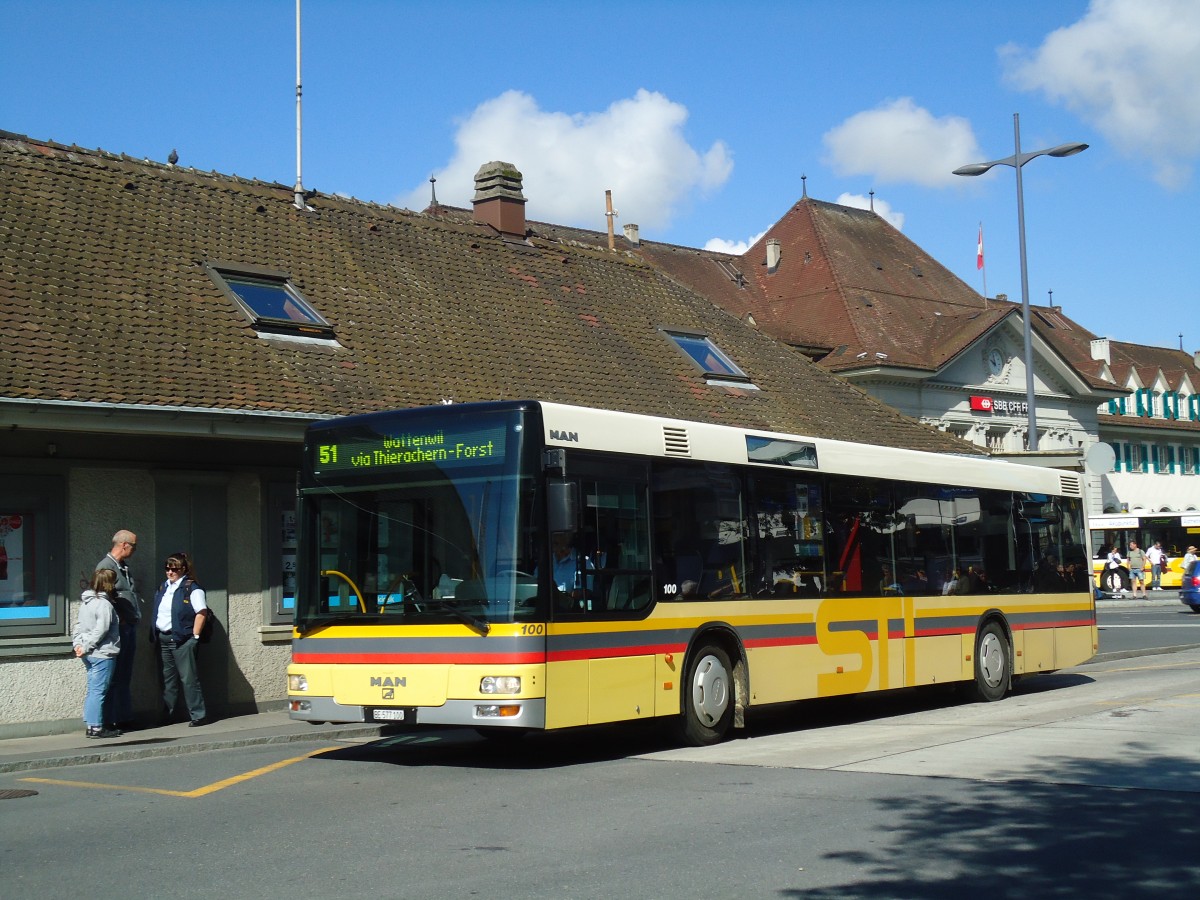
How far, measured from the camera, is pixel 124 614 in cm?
1475

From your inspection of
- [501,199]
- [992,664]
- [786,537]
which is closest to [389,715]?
[786,537]

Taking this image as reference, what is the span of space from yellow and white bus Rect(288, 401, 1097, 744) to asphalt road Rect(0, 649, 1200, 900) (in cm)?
64

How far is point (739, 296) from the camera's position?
202 ft

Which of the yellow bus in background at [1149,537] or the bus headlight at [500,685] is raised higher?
the yellow bus in background at [1149,537]

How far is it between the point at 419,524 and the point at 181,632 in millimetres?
4998

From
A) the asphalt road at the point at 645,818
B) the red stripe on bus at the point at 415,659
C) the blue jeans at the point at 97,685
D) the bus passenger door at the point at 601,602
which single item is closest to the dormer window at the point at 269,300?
the blue jeans at the point at 97,685

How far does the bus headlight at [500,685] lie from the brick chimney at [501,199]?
53.8 feet

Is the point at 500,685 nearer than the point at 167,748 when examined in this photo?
Yes

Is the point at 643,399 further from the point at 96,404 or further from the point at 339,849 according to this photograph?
the point at 339,849

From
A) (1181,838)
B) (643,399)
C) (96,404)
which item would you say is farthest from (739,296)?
(1181,838)

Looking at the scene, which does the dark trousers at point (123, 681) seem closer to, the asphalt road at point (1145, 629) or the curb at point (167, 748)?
the curb at point (167, 748)

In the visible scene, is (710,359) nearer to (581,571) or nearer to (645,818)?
(581,571)

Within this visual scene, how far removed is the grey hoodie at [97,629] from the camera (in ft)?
46.1

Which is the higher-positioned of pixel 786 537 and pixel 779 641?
pixel 786 537
